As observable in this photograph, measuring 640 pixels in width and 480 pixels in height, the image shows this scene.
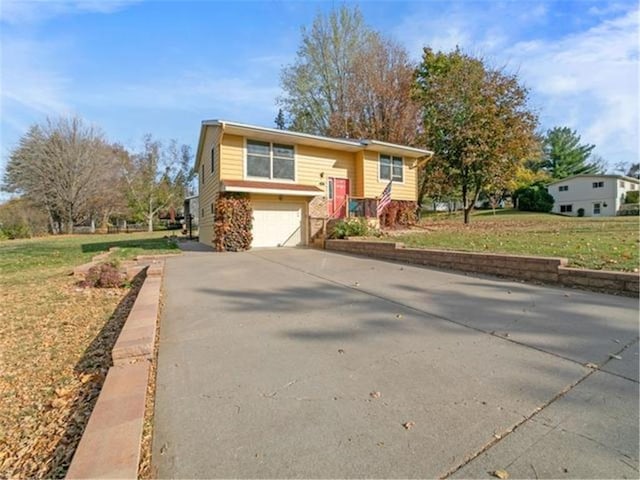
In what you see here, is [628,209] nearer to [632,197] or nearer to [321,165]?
[632,197]

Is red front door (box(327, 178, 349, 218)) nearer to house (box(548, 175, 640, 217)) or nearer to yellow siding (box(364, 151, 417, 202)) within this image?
yellow siding (box(364, 151, 417, 202))

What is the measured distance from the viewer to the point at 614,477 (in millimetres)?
1498

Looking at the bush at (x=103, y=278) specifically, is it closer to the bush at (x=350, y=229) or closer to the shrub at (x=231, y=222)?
the shrub at (x=231, y=222)

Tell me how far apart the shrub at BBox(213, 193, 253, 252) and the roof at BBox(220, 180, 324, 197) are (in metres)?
0.43

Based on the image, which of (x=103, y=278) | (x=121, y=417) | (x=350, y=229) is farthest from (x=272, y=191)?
(x=121, y=417)

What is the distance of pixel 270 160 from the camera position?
12.4 metres

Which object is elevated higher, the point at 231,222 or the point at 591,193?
the point at 591,193

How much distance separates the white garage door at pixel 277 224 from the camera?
40.6 ft

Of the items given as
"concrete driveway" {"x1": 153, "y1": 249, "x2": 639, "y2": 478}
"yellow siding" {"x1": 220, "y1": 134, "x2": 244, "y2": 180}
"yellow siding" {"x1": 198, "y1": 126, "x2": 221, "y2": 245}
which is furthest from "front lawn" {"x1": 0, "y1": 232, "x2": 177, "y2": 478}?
"yellow siding" {"x1": 198, "y1": 126, "x2": 221, "y2": 245}

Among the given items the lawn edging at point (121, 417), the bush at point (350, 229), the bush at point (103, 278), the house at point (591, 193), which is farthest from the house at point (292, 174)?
the house at point (591, 193)

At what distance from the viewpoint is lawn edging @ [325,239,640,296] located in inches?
186

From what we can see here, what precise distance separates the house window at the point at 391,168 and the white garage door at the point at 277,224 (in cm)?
473

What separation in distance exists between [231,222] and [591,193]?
39.7 metres

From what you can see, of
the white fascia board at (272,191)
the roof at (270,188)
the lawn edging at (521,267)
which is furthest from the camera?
the roof at (270,188)
